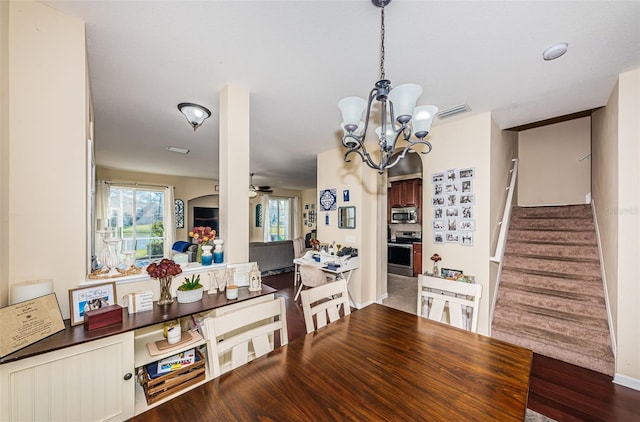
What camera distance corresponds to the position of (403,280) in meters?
5.49

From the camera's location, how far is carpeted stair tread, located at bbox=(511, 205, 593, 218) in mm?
3730

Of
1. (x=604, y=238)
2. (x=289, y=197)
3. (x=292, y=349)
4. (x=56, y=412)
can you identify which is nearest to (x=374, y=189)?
(x=604, y=238)

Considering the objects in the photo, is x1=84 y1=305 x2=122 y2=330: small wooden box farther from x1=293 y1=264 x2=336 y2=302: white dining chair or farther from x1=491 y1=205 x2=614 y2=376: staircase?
x1=491 y1=205 x2=614 y2=376: staircase

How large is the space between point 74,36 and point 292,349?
225 centimetres

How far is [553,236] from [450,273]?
191cm

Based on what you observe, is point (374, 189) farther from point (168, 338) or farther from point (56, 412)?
point (56, 412)

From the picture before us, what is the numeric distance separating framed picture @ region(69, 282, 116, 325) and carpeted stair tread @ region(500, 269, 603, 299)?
4101mm

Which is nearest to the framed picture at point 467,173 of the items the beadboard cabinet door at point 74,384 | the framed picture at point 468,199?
the framed picture at point 468,199

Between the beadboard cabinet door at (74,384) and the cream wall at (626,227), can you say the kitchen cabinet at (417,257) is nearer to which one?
the cream wall at (626,227)

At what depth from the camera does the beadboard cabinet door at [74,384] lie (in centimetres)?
112

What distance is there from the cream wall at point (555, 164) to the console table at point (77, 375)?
600 cm

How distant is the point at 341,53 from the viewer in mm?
1740

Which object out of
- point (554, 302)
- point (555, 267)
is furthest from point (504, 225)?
point (554, 302)

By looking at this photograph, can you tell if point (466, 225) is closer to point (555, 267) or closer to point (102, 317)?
point (555, 267)
